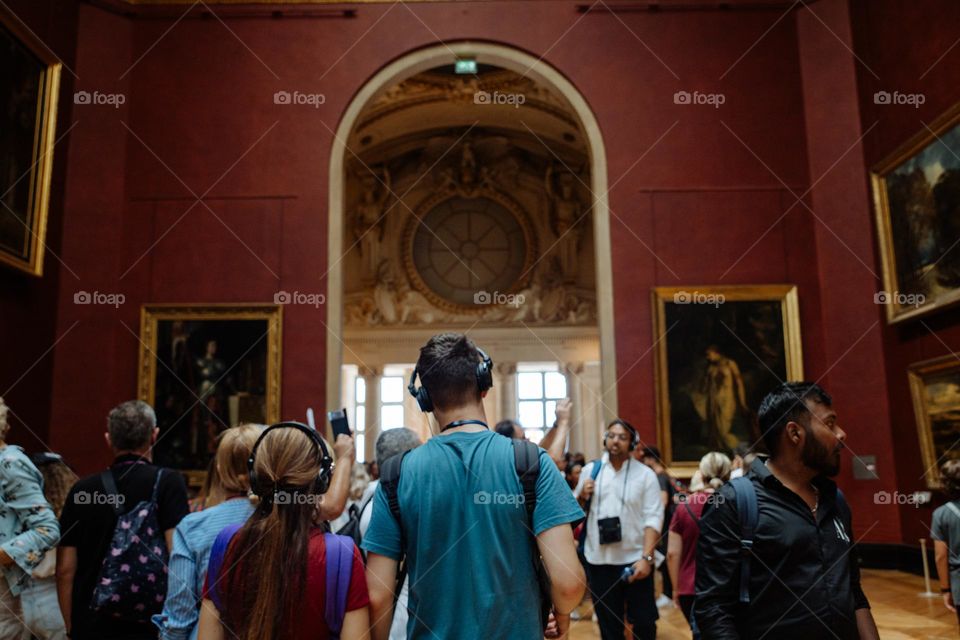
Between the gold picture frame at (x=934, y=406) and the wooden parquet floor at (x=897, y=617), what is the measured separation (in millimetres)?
1267

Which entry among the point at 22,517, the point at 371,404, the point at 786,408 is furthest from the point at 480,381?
the point at 371,404

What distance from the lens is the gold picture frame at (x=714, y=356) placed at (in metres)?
10.7

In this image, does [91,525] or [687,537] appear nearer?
[91,525]

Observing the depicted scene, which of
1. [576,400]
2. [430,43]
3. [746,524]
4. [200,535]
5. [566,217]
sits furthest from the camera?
[576,400]

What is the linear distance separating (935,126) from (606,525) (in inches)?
264

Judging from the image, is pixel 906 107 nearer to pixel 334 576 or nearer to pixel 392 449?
pixel 392 449

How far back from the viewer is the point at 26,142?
973 centimetres

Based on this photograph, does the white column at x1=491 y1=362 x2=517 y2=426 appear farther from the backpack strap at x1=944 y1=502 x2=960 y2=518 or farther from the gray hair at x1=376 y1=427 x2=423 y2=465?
the gray hair at x1=376 y1=427 x2=423 y2=465

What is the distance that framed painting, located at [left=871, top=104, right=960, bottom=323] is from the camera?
8961 millimetres

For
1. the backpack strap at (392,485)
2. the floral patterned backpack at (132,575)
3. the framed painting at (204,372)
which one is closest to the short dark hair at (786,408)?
the backpack strap at (392,485)

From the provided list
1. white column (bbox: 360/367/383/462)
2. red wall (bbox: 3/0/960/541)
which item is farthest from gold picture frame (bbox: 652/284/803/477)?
white column (bbox: 360/367/383/462)

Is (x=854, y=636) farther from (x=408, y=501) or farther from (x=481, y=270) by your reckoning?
(x=481, y=270)

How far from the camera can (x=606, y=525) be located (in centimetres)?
579

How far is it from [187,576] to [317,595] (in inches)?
35.5
